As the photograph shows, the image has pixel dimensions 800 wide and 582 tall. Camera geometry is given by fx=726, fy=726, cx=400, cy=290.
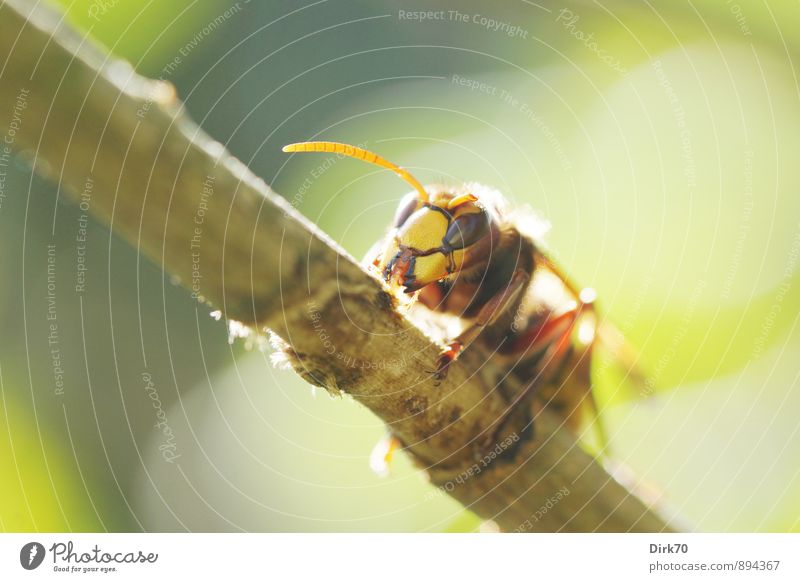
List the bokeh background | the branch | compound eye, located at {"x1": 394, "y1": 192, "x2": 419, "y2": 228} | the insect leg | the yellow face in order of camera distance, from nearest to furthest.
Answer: the branch → the insect leg → the yellow face → compound eye, located at {"x1": 394, "y1": 192, "x2": 419, "y2": 228} → the bokeh background

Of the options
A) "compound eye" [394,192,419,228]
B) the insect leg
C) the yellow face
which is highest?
"compound eye" [394,192,419,228]

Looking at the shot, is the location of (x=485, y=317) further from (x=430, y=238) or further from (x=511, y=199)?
(x=511, y=199)

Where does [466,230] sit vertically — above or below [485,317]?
Answer: above

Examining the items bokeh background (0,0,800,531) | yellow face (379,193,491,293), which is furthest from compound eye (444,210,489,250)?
bokeh background (0,0,800,531)

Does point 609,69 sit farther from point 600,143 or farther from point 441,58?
point 441,58

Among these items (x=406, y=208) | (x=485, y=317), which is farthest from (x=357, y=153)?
(x=485, y=317)

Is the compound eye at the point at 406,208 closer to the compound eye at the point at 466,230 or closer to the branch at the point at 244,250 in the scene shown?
the compound eye at the point at 466,230

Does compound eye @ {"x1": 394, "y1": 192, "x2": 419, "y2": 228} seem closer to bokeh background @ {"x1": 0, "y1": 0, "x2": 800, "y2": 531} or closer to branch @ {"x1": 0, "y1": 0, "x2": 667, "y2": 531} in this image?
bokeh background @ {"x1": 0, "y1": 0, "x2": 800, "y2": 531}

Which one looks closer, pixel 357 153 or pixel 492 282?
pixel 357 153
